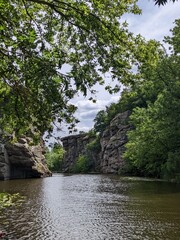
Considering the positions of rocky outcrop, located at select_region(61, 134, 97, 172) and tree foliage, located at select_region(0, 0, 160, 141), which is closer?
tree foliage, located at select_region(0, 0, 160, 141)

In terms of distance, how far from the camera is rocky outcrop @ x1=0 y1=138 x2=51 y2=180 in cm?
4962

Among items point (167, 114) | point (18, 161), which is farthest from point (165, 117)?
point (18, 161)

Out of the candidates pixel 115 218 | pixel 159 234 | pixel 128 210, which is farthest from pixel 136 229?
pixel 128 210

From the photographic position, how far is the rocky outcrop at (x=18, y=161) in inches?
1954

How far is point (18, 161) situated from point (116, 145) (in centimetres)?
3237

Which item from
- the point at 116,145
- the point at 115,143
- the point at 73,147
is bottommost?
the point at 116,145

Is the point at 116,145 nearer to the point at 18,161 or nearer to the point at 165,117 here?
the point at 18,161

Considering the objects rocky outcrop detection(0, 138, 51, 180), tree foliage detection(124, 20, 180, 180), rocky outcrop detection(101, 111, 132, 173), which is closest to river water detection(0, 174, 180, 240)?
tree foliage detection(124, 20, 180, 180)

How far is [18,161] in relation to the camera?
51438mm

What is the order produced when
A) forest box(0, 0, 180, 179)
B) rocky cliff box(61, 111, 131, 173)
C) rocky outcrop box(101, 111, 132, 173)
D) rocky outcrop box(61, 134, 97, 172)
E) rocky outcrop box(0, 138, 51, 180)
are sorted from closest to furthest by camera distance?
forest box(0, 0, 180, 179)
rocky outcrop box(0, 138, 51, 180)
rocky outcrop box(101, 111, 132, 173)
rocky cliff box(61, 111, 131, 173)
rocky outcrop box(61, 134, 97, 172)

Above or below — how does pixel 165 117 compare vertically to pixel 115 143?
below

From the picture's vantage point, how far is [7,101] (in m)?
10.6

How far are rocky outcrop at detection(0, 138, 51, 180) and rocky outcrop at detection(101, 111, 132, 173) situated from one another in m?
25.0

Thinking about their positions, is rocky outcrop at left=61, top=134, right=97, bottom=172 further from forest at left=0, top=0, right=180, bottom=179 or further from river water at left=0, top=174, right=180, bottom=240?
forest at left=0, top=0, right=180, bottom=179
